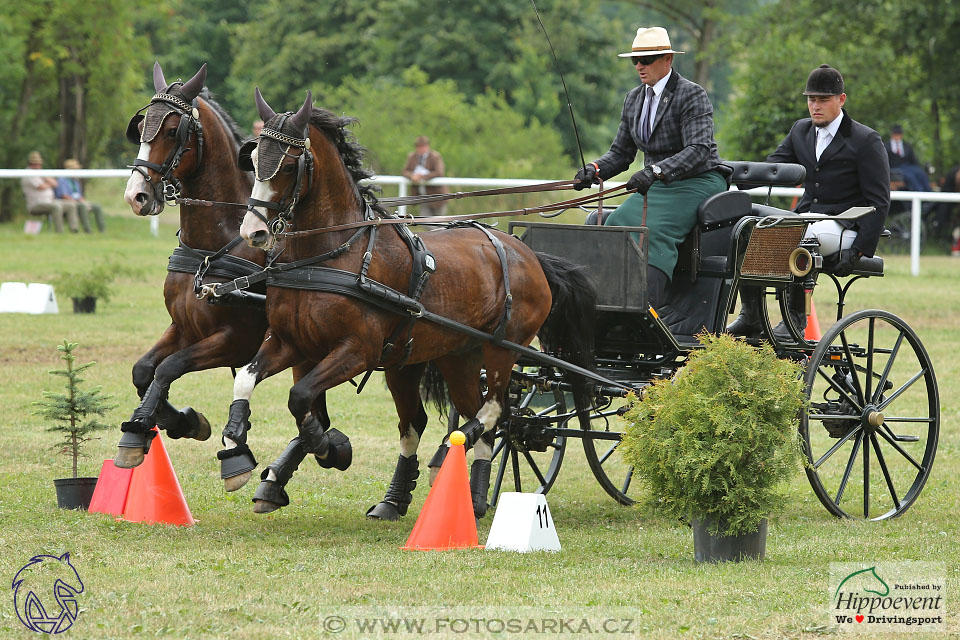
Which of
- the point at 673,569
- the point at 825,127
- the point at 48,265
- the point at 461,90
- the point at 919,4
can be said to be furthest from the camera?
the point at 461,90

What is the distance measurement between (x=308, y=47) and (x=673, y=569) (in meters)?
36.0

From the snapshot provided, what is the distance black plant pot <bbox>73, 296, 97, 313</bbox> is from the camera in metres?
15.9

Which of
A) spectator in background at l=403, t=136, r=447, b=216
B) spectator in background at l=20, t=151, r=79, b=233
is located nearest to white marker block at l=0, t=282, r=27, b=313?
spectator in background at l=403, t=136, r=447, b=216

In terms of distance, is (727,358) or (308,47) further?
(308,47)

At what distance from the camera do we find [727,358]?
5.74 metres

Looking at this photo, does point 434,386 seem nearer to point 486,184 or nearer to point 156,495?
point 156,495

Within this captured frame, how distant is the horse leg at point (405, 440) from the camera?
712 cm

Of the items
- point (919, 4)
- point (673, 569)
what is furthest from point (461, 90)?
point (673, 569)

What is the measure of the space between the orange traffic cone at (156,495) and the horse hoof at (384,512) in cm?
97

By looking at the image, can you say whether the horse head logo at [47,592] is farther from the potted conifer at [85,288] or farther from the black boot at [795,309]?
the potted conifer at [85,288]

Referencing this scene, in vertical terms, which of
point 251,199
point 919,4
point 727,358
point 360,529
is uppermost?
point 919,4

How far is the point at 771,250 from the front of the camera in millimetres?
7273

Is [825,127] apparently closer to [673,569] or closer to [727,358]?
[727,358]

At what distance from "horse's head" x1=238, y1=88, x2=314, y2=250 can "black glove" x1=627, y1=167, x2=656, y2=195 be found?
1836 millimetres
